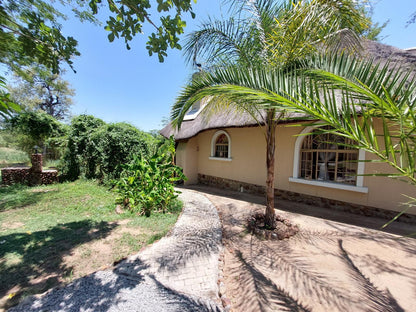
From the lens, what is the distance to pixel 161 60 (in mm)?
2723

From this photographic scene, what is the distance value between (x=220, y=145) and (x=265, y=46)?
20.2ft

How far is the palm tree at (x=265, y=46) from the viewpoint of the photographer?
2828 millimetres

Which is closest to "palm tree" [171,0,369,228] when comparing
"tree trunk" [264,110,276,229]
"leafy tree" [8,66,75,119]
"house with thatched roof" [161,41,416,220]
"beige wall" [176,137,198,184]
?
"tree trunk" [264,110,276,229]

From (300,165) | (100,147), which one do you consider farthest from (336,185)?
(100,147)

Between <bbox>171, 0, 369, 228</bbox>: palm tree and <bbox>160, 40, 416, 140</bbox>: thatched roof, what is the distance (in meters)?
0.73

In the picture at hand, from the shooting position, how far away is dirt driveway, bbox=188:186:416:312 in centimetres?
233

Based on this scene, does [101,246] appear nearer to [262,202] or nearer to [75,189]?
[262,202]


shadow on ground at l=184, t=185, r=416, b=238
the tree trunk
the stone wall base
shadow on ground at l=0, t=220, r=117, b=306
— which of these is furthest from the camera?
the stone wall base

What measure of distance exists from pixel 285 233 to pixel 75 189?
8.72 m

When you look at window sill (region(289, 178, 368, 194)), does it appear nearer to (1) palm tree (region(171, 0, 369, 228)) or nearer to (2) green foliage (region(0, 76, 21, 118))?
(1) palm tree (region(171, 0, 369, 228))

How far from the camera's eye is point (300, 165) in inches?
261

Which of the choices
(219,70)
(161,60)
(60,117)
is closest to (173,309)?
(161,60)

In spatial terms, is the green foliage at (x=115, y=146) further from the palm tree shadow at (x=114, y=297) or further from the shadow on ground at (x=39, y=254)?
the palm tree shadow at (x=114, y=297)

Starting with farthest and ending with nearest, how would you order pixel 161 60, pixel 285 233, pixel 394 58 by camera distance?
1. pixel 394 58
2. pixel 285 233
3. pixel 161 60
